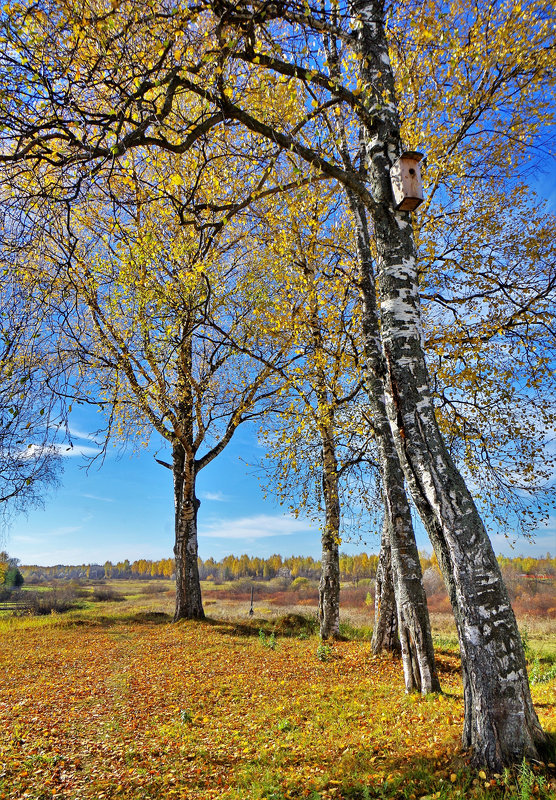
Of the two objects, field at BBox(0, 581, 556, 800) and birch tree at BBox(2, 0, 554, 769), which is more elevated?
birch tree at BBox(2, 0, 554, 769)

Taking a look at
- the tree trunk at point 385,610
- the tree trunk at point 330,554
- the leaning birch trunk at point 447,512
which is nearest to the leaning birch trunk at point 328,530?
the tree trunk at point 330,554

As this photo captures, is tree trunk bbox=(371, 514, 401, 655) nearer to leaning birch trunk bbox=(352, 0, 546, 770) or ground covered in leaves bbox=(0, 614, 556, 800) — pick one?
ground covered in leaves bbox=(0, 614, 556, 800)

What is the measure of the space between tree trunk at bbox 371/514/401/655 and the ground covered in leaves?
42cm

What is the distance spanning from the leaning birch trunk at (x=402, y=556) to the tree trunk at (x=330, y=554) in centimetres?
371

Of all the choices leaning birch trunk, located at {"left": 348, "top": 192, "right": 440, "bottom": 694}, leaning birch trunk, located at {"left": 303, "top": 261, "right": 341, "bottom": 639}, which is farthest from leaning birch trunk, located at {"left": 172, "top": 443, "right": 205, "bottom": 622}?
leaning birch trunk, located at {"left": 348, "top": 192, "right": 440, "bottom": 694}

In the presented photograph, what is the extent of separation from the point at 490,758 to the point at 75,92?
7.45m

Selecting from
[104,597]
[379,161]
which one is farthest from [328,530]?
[104,597]

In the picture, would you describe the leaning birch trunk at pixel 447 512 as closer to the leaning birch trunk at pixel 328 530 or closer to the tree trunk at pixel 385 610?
the tree trunk at pixel 385 610

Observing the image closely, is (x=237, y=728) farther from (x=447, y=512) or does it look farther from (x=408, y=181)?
(x=408, y=181)

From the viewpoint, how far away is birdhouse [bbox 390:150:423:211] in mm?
4758

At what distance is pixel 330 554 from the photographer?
11477mm

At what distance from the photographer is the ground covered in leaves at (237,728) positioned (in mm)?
3953

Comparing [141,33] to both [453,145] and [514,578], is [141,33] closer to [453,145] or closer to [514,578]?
[453,145]

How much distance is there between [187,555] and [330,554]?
6.03 metres
